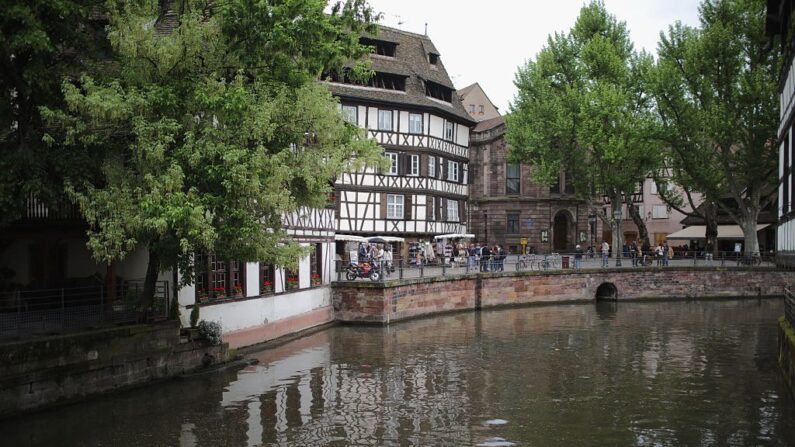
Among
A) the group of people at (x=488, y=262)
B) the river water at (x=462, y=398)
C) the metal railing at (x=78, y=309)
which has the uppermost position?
the group of people at (x=488, y=262)

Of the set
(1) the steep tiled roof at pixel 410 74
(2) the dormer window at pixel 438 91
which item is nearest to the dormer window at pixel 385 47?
(1) the steep tiled roof at pixel 410 74

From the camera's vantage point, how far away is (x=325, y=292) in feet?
105

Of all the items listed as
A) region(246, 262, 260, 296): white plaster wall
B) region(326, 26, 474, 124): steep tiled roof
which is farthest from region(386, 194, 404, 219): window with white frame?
region(246, 262, 260, 296): white plaster wall

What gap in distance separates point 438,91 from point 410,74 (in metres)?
2.86

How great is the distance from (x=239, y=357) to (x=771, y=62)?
3453cm

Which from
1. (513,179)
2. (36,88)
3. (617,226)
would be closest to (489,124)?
(513,179)

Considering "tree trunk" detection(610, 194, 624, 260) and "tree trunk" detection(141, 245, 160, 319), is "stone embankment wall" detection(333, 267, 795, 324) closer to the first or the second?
"tree trunk" detection(610, 194, 624, 260)

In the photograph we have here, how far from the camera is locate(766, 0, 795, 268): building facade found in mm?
22844

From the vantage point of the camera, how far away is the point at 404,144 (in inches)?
1842

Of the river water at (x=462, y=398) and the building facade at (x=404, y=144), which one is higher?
the building facade at (x=404, y=144)

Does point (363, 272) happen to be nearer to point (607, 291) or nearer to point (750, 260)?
point (607, 291)

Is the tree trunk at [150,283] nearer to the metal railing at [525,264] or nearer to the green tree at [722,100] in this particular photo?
the metal railing at [525,264]

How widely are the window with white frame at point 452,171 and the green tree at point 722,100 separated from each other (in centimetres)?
1308

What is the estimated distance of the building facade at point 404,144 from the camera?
148 feet
